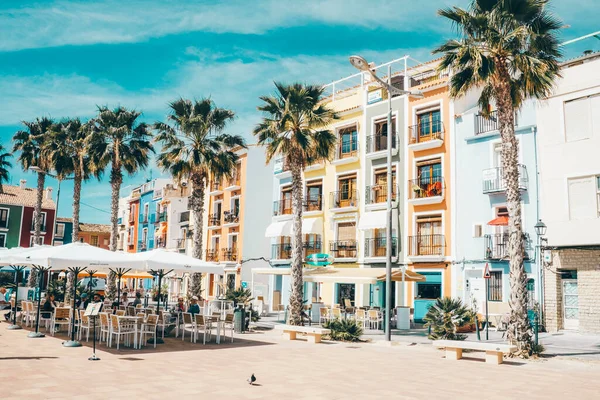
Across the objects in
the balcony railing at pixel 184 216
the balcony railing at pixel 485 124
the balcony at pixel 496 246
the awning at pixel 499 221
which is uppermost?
the balcony railing at pixel 485 124

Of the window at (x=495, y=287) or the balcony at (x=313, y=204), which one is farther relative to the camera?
the balcony at (x=313, y=204)

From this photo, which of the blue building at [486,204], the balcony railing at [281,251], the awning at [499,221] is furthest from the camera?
the balcony railing at [281,251]

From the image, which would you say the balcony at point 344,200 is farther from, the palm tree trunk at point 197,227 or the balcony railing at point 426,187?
the palm tree trunk at point 197,227

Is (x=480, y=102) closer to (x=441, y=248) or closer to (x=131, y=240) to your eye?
(x=441, y=248)

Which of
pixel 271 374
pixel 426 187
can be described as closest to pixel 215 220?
pixel 426 187

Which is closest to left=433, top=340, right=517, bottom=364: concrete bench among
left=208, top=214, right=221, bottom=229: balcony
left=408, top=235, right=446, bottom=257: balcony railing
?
left=408, top=235, right=446, bottom=257: balcony railing

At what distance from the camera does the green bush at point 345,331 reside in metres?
19.6

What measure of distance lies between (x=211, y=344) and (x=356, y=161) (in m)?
19.2

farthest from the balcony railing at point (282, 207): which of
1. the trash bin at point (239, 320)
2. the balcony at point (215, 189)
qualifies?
the trash bin at point (239, 320)

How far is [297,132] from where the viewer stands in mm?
24031

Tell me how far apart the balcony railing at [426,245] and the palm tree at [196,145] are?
1113 centimetres

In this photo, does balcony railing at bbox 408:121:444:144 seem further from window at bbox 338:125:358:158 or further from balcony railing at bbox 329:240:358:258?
balcony railing at bbox 329:240:358:258

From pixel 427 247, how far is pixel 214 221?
21803mm

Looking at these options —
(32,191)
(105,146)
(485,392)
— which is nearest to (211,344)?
(485,392)
